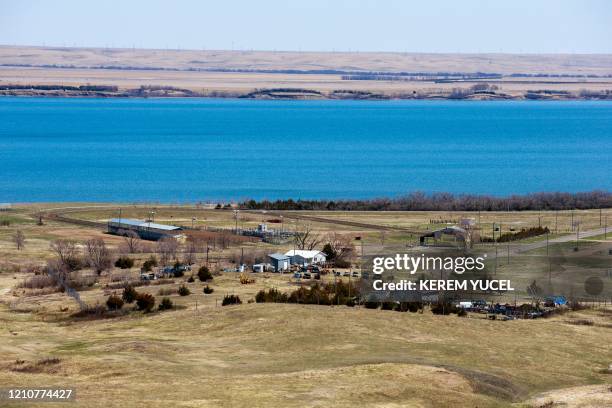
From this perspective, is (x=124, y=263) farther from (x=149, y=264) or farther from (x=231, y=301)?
(x=231, y=301)

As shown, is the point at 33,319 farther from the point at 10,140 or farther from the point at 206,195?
the point at 10,140

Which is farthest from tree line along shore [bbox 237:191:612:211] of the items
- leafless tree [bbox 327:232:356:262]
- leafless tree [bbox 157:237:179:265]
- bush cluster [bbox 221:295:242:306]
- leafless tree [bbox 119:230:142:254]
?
bush cluster [bbox 221:295:242:306]

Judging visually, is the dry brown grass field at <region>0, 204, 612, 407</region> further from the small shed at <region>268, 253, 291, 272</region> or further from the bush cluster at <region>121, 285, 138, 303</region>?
the small shed at <region>268, 253, 291, 272</region>

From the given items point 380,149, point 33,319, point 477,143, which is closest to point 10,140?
point 380,149

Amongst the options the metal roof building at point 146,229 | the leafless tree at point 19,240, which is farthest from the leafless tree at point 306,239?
the leafless tree at point 19,240

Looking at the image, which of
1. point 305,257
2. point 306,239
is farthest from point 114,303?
point 306,239

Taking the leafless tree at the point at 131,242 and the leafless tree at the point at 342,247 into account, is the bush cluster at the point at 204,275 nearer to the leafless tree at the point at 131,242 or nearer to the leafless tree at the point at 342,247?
the leafless tree at the point at 342,247
